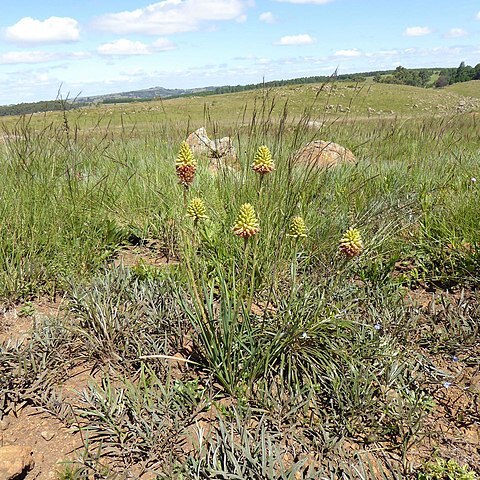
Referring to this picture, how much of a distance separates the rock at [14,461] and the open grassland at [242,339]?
8cm

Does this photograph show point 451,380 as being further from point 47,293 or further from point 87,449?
point 47,293

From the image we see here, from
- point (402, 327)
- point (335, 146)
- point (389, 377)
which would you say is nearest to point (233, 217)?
point (402, 327)

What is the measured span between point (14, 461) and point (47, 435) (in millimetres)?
257

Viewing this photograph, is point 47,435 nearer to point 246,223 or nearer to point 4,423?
point 4,423

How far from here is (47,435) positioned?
1.86m

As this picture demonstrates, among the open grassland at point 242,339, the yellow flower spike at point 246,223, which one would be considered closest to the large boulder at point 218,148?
the open grassland at point 242,339

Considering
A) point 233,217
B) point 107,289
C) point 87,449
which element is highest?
point 233,217

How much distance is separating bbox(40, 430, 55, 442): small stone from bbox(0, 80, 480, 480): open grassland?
33mm

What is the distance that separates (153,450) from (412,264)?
2479 millimetres

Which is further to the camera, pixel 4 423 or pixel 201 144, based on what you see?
pixel 201 144

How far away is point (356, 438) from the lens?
184 centimetres

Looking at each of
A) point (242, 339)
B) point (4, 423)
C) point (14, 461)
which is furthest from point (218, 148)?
point (14, 461)

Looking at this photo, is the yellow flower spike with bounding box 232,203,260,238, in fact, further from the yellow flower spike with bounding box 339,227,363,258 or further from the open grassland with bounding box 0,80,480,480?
the yellow flower spike with bounding box 339,227,363,258

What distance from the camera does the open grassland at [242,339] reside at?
5.79ft
